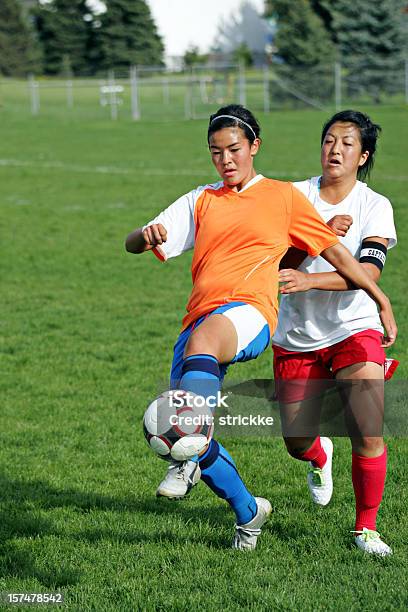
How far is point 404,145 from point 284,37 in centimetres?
3022

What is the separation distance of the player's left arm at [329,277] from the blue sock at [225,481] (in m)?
0.76

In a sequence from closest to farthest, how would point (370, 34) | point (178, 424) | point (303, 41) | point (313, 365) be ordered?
1. point (178, 424)
2. point (313, 365)
3. point (370, 34)
4. point (303, 41)

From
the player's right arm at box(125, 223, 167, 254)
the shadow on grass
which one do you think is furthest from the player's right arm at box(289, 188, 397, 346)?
the shadow on grass

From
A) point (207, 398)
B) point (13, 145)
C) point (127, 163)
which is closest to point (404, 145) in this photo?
point (127, 163)

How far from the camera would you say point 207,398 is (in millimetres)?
3623

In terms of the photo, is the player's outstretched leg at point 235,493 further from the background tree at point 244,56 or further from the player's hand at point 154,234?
the background tree at point 244,56

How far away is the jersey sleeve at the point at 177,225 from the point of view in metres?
4.16

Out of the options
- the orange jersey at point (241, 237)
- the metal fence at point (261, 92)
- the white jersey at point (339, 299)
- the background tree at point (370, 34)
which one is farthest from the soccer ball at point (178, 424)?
the background tree at point (370, 34)

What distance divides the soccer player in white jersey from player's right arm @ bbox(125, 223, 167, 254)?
549mm

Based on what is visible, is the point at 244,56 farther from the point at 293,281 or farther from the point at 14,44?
the point at 293,281

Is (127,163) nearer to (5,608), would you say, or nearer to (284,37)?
(5,608)

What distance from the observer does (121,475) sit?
532cm

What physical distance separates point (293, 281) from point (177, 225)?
584mm

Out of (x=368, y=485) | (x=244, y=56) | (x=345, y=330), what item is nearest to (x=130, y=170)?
(x=345, y=330)
